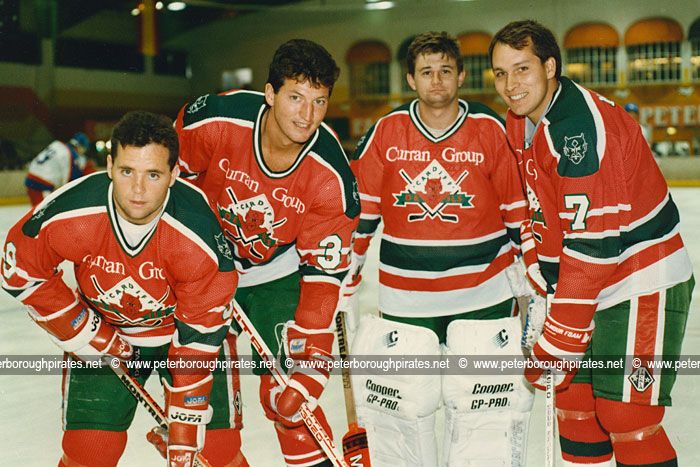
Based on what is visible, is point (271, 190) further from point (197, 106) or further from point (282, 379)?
point (282, 379)

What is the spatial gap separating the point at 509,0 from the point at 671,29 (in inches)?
125

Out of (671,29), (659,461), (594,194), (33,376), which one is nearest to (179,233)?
(594,194)

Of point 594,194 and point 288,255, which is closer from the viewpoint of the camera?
point 594,194

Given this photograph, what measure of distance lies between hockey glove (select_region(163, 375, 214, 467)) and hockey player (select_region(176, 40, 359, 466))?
0.29 metres

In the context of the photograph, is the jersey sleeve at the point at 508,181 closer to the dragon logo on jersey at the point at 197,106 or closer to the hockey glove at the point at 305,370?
the hockey glove at the point at 305,370

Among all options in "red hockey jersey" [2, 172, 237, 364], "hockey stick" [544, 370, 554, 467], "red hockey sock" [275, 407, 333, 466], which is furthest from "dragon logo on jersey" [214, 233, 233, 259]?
"hockey stick" [544, 370, 554, 467]

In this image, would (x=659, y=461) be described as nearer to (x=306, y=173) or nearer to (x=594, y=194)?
(x=594, y=194)

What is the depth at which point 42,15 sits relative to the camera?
1675 cm

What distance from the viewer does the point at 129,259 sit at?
6.59 feet

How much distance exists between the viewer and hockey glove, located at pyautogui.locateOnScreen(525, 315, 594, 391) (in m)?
1.94

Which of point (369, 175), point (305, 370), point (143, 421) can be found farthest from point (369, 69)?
point (305, 370)

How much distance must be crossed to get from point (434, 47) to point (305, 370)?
99 cm

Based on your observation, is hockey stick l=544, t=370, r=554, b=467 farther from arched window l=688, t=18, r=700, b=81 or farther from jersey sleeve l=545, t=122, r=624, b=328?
arched window l=688, t=18, r=700, b=81

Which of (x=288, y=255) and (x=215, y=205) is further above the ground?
(x=215, y=205)
